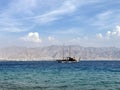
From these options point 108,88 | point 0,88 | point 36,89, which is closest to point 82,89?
point 108,88

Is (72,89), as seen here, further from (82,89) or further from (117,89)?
(117,89)

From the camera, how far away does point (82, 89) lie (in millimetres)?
42344

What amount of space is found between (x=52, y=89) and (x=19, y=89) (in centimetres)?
517

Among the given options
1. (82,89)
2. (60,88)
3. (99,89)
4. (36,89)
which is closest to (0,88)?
(36,89)

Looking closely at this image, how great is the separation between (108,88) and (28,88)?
1291 cm

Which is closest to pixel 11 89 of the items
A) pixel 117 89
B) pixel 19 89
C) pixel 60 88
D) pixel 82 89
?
pixel 19 89

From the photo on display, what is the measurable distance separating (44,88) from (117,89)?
37.8 feet

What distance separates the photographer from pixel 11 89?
42.3 metres

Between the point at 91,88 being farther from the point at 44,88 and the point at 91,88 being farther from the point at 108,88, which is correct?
the point at 44,88

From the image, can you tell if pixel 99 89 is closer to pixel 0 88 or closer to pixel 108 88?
pixel 108 88

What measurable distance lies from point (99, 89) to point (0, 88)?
15.7 metres

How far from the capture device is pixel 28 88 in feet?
142

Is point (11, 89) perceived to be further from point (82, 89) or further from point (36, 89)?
point (82, 89)

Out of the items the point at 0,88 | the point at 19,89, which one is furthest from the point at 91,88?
the point at 0,88
